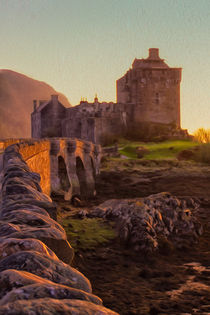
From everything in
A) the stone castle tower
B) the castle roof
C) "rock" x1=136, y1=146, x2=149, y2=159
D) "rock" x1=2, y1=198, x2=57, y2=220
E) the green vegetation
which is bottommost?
the green vegetation

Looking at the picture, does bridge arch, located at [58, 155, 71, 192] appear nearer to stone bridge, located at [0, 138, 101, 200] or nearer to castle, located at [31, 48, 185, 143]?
stone bridge, located at [0, 138, 101, 200]

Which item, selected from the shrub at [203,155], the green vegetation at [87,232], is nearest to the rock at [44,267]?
the green vegetation at [87,232]

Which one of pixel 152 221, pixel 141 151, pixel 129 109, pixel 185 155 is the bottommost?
pixel 152 221

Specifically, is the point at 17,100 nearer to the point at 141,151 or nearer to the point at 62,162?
the point at 141,151

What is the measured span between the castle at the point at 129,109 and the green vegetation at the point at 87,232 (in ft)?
170

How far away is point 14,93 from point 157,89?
10580 cm

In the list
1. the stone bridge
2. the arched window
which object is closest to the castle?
the stone bridge

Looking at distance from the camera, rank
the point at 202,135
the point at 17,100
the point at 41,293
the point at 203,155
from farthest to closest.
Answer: the point at 17,100 < the point at 202,135 < the point at 203,155 < the point at 41,293

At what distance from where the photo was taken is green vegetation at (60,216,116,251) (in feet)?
48.2

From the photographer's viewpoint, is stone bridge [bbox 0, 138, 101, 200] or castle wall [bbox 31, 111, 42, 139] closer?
stone bridge [bbox 0, 138, 101, 200]

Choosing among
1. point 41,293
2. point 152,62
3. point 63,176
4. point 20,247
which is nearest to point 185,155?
point 63,176

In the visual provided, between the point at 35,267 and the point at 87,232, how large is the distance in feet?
40.0

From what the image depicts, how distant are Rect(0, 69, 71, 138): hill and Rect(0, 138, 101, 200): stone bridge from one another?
325ft

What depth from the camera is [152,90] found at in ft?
245
